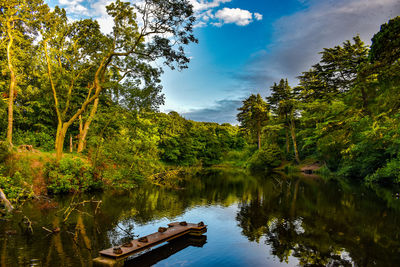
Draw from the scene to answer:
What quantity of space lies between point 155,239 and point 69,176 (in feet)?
45.1

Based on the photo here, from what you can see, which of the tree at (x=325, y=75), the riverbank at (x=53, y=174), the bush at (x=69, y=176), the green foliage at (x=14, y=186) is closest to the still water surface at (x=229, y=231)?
the green foliage at (x=14, y=186)

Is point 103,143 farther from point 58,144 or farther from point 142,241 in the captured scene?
point 142,241

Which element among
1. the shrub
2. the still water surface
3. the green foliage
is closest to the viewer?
the still water surface

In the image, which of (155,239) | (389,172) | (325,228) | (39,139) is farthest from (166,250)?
(39,139)

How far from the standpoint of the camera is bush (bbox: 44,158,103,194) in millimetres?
19939

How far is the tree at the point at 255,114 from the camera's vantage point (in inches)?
2229

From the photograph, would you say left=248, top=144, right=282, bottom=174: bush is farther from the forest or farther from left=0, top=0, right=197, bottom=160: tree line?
left=0, top=0, right=197, bottom=160: tree line

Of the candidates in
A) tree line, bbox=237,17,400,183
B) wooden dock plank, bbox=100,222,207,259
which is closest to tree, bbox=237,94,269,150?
tree line, bbox=237,17,400,183

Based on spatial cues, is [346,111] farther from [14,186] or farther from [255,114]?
[255,114]

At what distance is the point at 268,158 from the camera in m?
51.3

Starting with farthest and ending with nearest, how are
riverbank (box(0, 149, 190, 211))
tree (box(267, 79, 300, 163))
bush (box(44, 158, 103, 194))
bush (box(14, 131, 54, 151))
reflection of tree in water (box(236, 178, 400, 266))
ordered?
tree (box(267, 79, 300, 163)) < bush (box(14, 131, 54, 151)) < bush (box(44, 158, 103, 194)) < riverbank (box(0, 149, 190, 211)) < reflection of tree in water (box(236, 178, 400, 266))

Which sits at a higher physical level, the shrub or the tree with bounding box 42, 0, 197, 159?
the tree with bounding box 42, 0, 197, 159

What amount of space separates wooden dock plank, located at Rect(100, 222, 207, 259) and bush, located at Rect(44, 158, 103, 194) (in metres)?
11.0

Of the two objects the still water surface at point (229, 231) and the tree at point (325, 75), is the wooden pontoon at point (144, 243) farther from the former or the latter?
the tree at point (325, 75)
